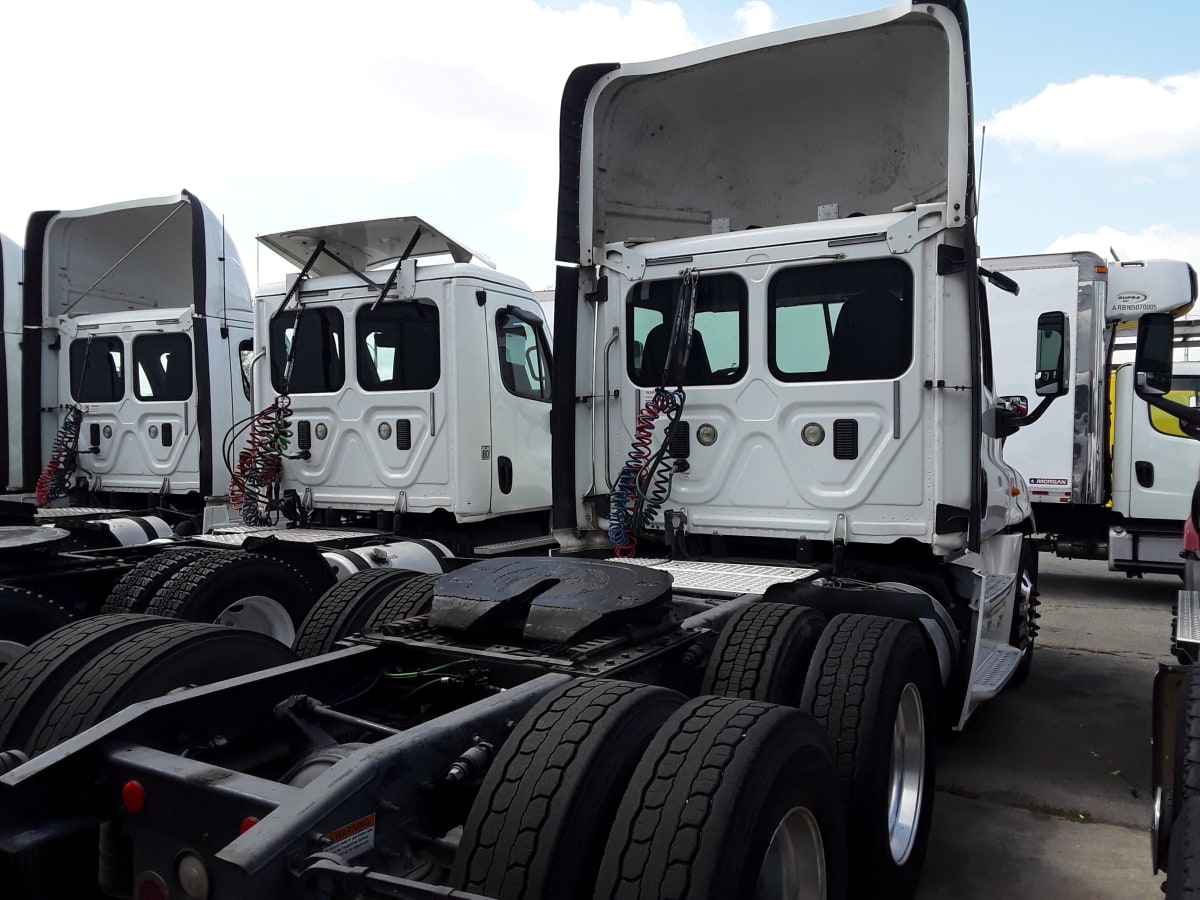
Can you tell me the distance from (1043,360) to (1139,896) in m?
2.87

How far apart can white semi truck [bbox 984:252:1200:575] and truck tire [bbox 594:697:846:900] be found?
873cm

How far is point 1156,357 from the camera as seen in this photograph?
3922mm

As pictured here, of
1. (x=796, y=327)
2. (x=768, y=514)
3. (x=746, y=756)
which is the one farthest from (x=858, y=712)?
(x=796, y=327)

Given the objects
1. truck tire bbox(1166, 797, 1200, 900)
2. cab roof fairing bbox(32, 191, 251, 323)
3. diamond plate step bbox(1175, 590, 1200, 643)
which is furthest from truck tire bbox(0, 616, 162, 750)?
cab roof fairing bbox(32, 191, 251, 323)

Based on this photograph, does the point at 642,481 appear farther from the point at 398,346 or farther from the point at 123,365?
the point at 123,365

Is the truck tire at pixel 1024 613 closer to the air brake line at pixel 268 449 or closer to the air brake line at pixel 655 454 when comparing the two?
the air brake line at pixel 655 454

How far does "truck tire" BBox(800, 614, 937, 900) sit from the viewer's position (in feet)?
10.4

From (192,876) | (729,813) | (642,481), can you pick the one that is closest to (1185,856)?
(729,813)

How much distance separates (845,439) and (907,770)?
1.73 metres

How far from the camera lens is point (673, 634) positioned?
11.2ft

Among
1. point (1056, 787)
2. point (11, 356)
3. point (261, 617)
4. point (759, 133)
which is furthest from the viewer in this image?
point (11, 356)

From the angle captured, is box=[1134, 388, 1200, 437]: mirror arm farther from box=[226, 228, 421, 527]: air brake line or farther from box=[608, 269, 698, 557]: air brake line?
box=[226, 228, 421, 527]: air brake line

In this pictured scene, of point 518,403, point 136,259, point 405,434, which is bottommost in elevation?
point 405,434

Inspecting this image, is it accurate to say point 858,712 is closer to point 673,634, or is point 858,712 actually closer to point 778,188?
point 673,634
